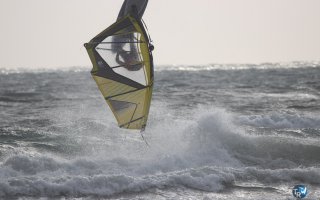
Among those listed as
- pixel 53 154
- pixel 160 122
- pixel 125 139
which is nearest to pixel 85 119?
pixel 160 122

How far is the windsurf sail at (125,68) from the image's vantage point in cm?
870

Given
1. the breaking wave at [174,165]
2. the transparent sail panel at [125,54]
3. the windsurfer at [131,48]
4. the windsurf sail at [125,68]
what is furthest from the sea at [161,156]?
the windsurfer at [131,48]

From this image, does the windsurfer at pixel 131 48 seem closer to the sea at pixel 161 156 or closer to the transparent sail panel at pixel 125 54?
the transparent sail panel at pixel 125 54

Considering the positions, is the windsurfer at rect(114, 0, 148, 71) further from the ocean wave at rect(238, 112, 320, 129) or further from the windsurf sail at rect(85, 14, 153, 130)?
the ocean wave at rect(238, 112, 320, 129)

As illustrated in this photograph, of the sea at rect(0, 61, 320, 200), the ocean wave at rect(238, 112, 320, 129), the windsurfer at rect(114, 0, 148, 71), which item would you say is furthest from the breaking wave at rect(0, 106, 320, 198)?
the windsurfer at rect(114, 0, 148, 71)

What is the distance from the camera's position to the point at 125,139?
1275 centimetres

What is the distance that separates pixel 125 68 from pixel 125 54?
0.27m

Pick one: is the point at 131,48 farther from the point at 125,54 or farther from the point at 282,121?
the point at 282,121

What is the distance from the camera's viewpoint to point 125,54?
30.1 ft

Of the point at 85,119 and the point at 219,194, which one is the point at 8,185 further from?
the point at 85,119

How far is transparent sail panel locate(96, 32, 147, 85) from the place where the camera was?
29.1 ft

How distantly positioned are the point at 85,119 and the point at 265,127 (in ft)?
18.1

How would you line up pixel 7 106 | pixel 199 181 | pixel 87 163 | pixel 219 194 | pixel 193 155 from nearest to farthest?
pixel 219 194, pixel 199 181, pixel 87 163, pixel 193 155, pixel 7 106

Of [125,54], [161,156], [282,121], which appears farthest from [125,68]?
[282,121]
